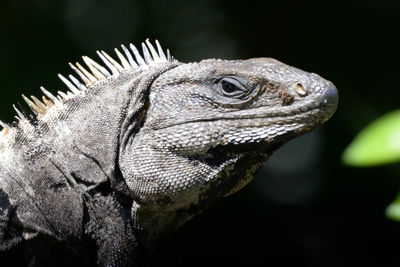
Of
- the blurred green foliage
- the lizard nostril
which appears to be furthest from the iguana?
the blurred green foliage

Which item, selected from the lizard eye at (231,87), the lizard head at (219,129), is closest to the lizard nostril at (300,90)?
the lizard head at (219,129)

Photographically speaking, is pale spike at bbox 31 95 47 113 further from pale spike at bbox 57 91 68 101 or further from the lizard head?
the lizard head

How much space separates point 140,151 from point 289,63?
3.06 metres

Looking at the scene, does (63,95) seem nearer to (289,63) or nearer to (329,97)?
(329,97)

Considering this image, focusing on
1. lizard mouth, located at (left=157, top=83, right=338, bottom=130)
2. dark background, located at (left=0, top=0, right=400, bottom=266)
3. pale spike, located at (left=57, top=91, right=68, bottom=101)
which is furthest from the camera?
dark background, located at (left=0, top=0, right=400, bottom=266)

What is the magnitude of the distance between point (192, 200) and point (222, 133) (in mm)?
318

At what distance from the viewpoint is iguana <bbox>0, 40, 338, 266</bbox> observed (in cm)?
245

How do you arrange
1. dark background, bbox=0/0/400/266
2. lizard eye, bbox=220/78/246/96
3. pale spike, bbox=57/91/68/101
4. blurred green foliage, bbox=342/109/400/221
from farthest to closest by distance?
dark background, bbox=0/0/400/266 < pale spike, bbox=57/91/68/101 < lizard eye, bbox=220/78/246/96 < blurred green foliage, bbox=342/109/400/221

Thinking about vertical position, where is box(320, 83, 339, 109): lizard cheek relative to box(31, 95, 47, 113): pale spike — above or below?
below

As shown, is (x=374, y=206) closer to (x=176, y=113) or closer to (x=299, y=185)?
(x=299, y=185)

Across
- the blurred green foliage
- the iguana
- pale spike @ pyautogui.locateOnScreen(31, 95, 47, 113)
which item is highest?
the blurred green foliage

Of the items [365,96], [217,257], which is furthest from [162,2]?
[217,257]

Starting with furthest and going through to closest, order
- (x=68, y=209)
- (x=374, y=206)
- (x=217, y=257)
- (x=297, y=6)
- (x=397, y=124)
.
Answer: (x=297, y=6) < (x=374, y=206) < (x=217, y=257) < (x=68, y=209) < (x=397, y=124)

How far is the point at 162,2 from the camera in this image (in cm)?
530
